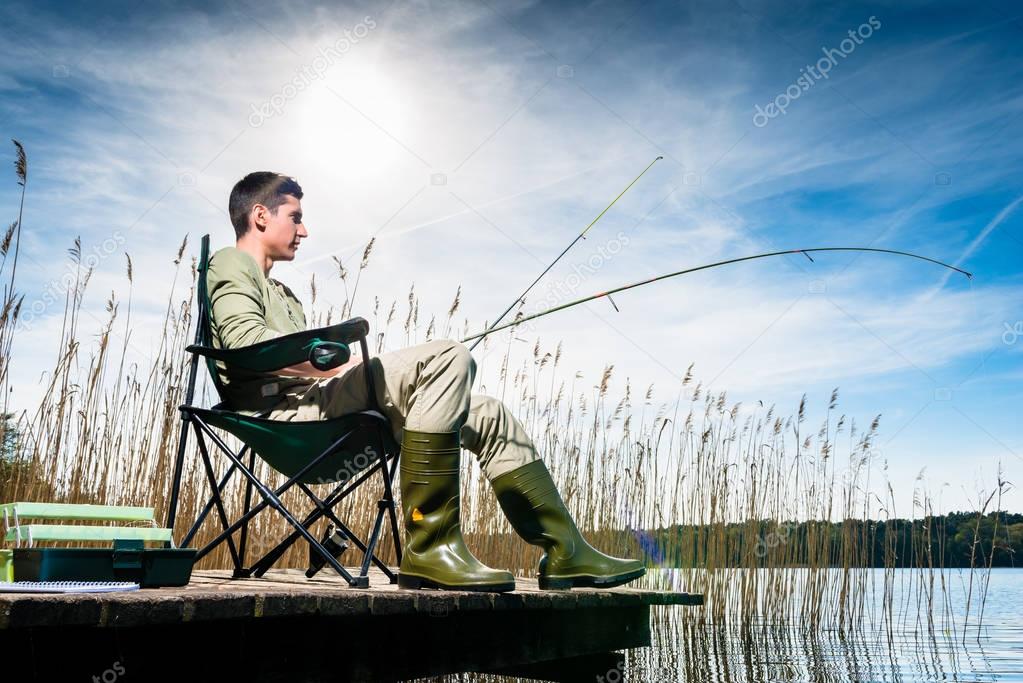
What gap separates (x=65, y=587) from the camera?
58.2 inches

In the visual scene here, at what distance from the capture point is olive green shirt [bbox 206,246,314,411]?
2246 millimetres

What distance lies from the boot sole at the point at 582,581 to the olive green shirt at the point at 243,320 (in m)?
0.88

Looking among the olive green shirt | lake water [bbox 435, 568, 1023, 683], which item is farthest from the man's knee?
lake water [bbox 435, 568, 1023, 683]

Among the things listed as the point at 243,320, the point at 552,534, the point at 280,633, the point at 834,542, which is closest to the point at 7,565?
the point at 280,633

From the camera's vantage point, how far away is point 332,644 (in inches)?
68.4

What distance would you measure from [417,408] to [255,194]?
910 millimetres

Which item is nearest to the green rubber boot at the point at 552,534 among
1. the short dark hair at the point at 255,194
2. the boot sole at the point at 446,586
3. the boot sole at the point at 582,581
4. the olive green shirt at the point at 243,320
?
the boot sole at the point at 582,581

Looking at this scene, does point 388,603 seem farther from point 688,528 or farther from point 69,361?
point 688,528

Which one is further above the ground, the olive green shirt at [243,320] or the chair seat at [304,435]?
the olive green shirt at [243,320]

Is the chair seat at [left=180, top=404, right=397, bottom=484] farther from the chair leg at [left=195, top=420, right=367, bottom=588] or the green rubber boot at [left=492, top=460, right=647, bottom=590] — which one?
the green rubber boot at [left=492, top=460, right=647, bottom=590]

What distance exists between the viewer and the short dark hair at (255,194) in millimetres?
2553

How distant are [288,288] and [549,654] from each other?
1334 mm

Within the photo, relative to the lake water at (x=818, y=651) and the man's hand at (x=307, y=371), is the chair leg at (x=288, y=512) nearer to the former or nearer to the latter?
the man's hand at (x=307, y=371)

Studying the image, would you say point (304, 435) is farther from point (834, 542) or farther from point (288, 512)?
point (834, 542)
